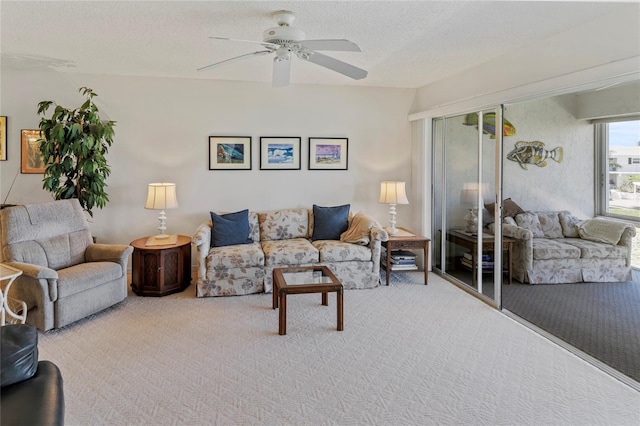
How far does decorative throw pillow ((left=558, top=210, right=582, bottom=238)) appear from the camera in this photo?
16.3ft

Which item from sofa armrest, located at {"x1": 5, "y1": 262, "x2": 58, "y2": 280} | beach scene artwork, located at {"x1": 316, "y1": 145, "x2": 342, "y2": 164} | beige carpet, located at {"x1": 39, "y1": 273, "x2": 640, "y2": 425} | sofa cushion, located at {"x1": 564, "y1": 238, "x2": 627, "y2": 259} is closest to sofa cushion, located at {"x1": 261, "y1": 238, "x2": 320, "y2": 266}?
beige carpet, located at {"x1": 39, "y1": 273, "x2": 640, "y2": 425}

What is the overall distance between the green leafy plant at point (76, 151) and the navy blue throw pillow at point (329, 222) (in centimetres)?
245

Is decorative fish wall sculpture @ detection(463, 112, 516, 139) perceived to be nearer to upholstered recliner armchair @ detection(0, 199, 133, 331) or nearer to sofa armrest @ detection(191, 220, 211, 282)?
sofa armrest @ detection(191, 220, 211, 282)

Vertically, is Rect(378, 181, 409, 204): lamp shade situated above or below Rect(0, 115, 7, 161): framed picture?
below

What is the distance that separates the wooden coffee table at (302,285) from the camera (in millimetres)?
3252

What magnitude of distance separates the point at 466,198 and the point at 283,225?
7.32 ft

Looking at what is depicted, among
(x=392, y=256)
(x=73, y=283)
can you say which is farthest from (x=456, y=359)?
(x=73, y=283)

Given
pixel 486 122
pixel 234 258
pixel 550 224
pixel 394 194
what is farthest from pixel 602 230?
pixel 234 258

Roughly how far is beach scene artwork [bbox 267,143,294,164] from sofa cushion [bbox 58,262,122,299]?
2284 millimetres

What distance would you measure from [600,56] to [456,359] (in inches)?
94.3

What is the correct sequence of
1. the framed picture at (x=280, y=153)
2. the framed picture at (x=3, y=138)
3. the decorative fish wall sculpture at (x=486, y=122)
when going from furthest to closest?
the framed picture at (x=280, y=153)
the framed picture at (x=3, y=138)
the decorative fish wall sculpture at (x=486, y=122)

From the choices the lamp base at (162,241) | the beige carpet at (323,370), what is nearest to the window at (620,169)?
the beige carpet at (323,370)

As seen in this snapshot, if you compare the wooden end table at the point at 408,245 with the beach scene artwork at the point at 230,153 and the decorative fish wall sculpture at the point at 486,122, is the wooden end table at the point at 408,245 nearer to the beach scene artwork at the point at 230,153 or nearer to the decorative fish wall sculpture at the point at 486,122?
the decorative fish wall sculpture at the point at 486,122

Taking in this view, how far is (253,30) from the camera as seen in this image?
10.7 ft
